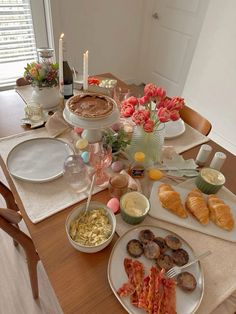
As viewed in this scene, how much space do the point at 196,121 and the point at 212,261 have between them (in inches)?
32.9

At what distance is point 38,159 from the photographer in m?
0.93

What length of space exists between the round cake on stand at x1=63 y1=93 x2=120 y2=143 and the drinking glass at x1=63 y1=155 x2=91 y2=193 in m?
0.14

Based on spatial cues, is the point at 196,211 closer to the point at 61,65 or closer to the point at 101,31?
the point at 61,65

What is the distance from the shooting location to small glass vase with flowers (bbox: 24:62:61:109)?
1092 millimetres

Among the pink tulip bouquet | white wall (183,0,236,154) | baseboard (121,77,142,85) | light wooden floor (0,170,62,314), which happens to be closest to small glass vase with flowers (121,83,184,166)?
the pink tulip bouquet

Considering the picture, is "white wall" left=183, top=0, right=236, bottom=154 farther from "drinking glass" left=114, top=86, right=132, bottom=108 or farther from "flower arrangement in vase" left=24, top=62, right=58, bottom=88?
"flower arrangement in vase" left=24, top=62, right=58, bottom=88

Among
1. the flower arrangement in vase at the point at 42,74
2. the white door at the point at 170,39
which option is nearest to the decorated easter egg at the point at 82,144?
the flower arrangement in vase at the point at 42,74

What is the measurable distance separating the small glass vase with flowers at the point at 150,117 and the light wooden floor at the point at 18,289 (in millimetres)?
907

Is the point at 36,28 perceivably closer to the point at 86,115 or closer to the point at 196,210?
the point at 86,115

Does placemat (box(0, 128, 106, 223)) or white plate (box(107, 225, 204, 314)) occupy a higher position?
white plate (box(107, 225, 204, 314))

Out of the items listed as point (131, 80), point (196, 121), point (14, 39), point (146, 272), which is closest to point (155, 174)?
point (146, 272)

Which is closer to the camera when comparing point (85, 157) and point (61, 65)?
point (85, 157)

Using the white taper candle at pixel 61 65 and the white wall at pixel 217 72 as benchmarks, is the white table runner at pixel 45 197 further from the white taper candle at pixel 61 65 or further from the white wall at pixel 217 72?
the white wall at pixel 217 72

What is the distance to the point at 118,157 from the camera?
3.23 ft
